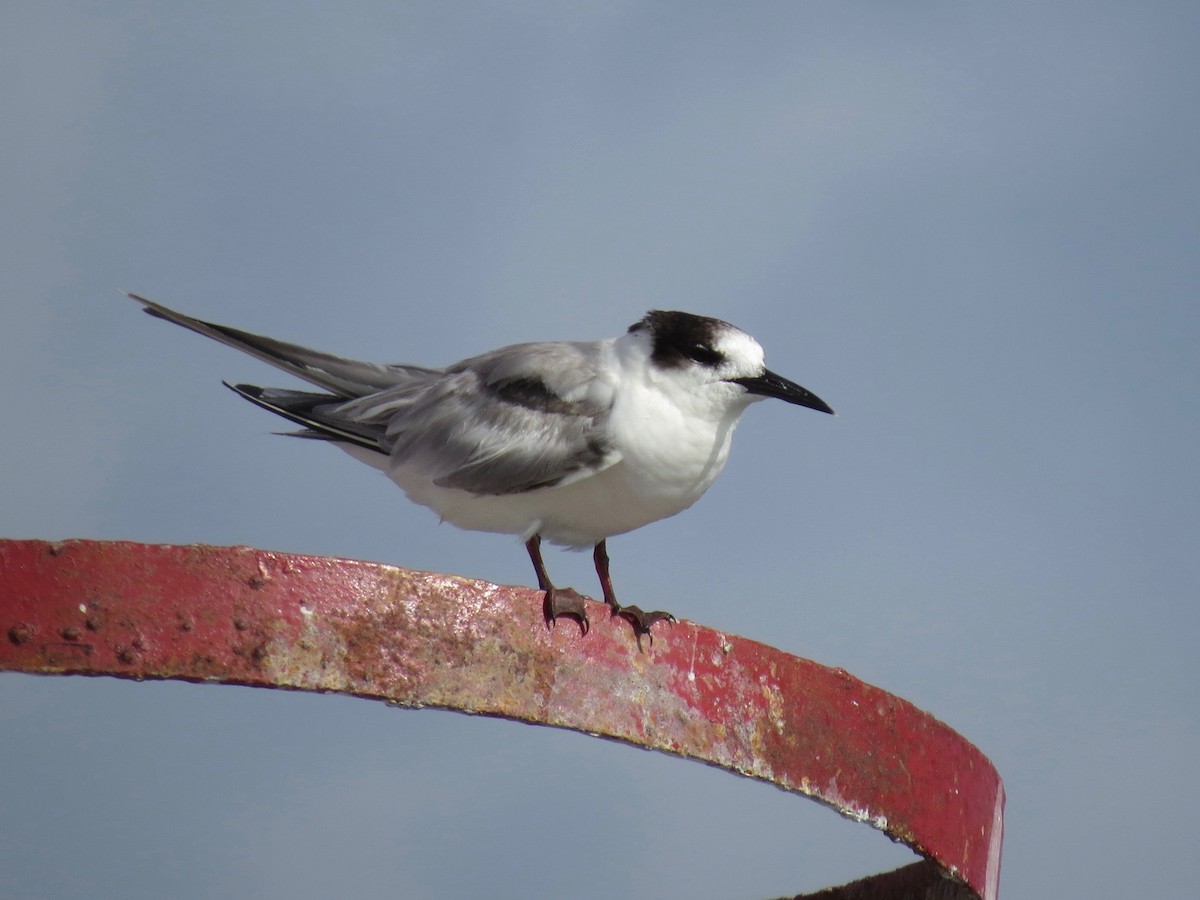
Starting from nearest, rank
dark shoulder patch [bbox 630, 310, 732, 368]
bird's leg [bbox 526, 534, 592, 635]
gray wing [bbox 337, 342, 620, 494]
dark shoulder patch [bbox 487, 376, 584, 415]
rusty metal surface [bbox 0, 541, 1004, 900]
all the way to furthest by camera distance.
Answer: rusty metal surface [bbox 0, 541, 1004, 900], bird's leg [bbox 526, 534, 592, 635], gray wing [bbox 337, 342, 620, 494], dark shoulder patch [bbox 487, 376, 584, 415], dark shoulder patch [bbox 630, 310, 732, 368]

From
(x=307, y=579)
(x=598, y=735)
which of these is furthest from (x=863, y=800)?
(x=307, y=579)

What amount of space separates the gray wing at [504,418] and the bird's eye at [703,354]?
12.9 inches

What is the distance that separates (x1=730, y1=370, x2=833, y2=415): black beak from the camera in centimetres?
505

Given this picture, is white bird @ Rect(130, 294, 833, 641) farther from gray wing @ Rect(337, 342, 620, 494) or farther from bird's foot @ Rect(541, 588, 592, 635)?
bird's foot @ Rect(541, 588, 592, 635)

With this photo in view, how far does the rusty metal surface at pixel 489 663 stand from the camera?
9.89ft

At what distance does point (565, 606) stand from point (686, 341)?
1754 mm

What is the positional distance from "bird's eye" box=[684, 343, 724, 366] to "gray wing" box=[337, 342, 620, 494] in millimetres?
→ 329

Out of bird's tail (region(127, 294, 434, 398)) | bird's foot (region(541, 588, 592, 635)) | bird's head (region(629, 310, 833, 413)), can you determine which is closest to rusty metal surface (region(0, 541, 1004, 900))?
bird's foot (region(541, 588, 592, 635))

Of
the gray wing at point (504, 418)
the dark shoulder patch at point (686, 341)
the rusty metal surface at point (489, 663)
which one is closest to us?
the rusty metal surface at point (489, 663)

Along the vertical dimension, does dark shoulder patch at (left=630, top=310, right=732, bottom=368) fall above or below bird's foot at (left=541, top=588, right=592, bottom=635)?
Result: above

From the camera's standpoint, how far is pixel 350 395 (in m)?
5.81

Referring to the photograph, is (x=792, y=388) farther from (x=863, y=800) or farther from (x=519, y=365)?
(x=863, y=800)

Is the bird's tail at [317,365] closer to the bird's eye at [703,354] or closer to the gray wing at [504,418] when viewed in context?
the gray wing at [504,418]

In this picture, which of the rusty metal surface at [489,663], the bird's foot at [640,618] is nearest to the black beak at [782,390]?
the bird's foot at [640,618]
